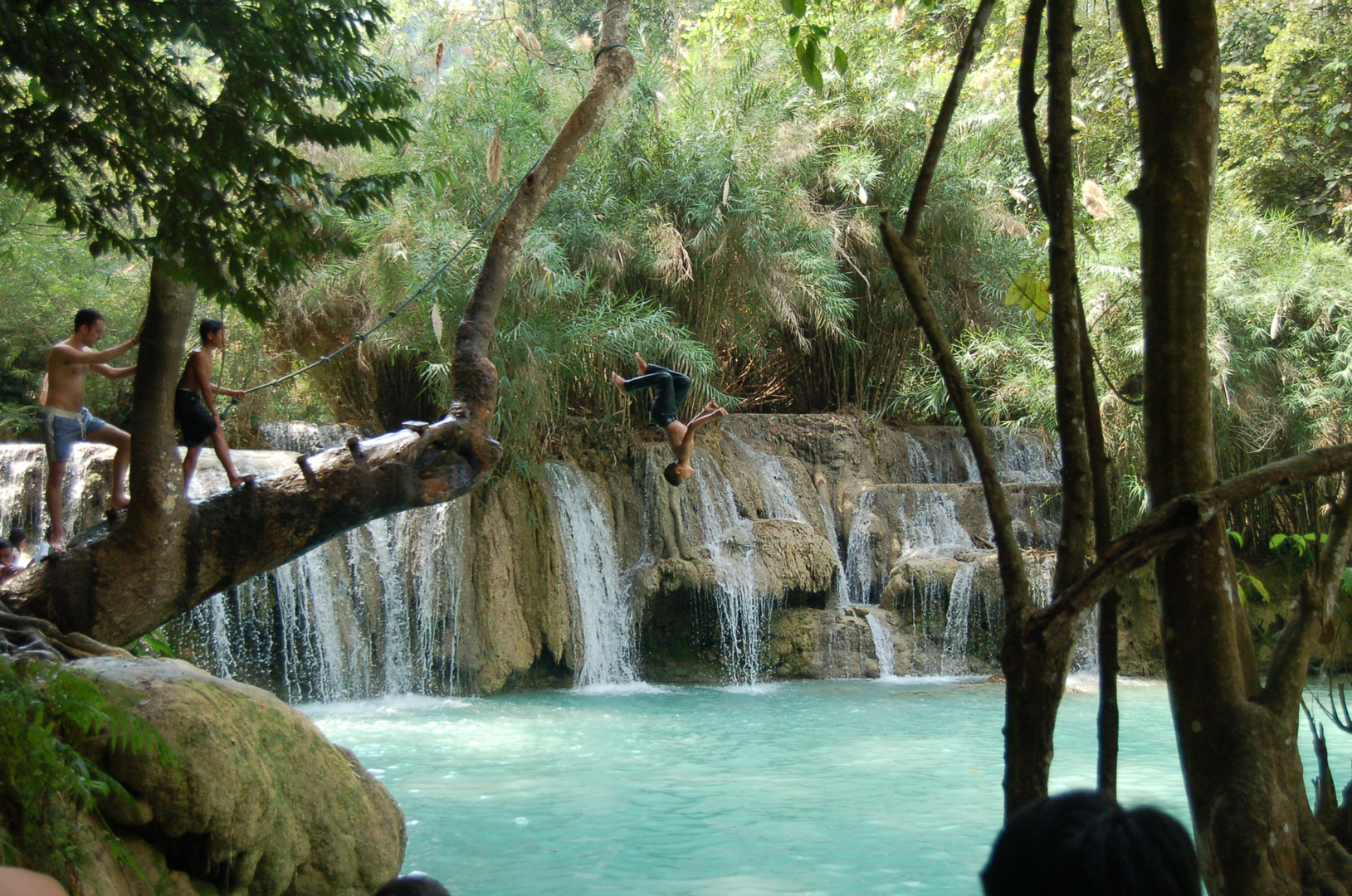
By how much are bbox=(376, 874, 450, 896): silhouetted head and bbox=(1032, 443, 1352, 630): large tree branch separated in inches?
40.7

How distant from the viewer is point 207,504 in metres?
4.40

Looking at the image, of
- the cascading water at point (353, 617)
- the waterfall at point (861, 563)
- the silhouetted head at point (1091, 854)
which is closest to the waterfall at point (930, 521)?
the waterfall at point (861, 563)

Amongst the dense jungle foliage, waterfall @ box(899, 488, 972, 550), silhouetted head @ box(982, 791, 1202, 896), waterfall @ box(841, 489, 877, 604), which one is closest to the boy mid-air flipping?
the dense jungle foliage

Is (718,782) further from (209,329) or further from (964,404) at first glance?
(964,404)

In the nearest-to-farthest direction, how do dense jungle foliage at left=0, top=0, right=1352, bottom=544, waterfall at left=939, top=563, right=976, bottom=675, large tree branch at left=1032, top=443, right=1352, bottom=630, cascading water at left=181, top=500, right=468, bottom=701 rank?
1. large tree branch at left=1032, top=443, right=1352, bottom=630
2. cascading water at left=181, top=500, right=468, bottom=701
3. dense jungle foliage at left=0, top=0, right=1352, bottom=544
4. waterfall at left=939, top=563, right=976, bottom=675

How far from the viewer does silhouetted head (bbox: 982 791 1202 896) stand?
0.96m

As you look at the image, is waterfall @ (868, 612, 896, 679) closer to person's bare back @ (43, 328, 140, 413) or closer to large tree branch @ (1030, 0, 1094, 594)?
person's bare back @ (43, 328, 140, 413)

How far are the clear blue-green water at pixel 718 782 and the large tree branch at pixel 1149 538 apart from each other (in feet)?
4.80

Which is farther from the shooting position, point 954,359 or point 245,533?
point 245,533

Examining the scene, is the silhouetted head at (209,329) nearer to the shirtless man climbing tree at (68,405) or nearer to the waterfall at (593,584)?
the shirtless man climbing tree at (68,405)

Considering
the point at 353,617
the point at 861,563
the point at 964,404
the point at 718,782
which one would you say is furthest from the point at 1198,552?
the point at 861,563

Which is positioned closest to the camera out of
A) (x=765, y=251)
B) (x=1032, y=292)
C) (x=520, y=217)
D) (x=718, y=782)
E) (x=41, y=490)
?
(x=1032, y=292)

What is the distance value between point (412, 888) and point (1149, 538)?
1.29 meters

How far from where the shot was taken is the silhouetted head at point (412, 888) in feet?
5.23
